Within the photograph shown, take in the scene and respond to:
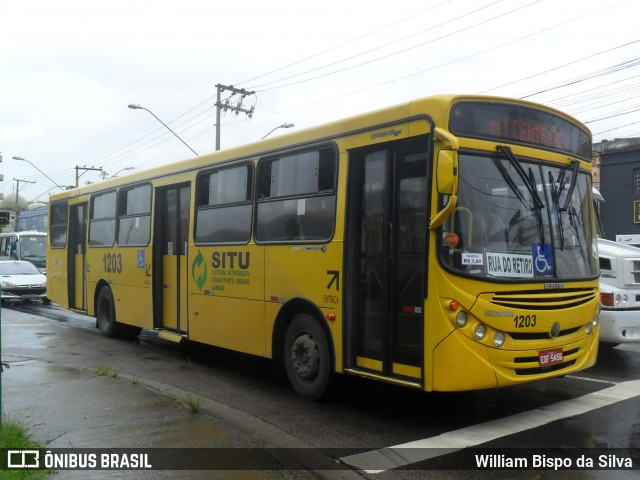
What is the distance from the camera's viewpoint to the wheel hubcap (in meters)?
7.07

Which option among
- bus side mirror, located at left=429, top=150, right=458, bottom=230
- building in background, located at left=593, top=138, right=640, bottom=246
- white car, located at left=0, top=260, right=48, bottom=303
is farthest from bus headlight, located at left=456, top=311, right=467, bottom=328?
building in background, located at left=593, top=138, right=640, bottom=246

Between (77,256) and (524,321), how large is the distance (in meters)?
11.1

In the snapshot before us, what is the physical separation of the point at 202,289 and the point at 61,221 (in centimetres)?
721

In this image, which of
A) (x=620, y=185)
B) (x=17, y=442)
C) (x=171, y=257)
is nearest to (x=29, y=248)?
(x=171, y=257)

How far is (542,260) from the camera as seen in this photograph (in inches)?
241

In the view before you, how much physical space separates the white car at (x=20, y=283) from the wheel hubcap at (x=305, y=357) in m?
16.2

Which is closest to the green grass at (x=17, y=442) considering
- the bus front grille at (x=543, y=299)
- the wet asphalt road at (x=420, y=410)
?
the wet asphalt road at (x=420, y=410)

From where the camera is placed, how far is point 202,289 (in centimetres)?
929

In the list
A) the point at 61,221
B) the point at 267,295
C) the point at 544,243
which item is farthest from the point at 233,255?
the point at 61,221

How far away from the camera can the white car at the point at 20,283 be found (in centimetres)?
2048

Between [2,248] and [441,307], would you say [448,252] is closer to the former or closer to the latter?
[441,307]

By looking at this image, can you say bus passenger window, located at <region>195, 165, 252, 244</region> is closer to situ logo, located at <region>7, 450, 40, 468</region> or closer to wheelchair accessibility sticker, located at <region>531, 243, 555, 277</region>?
wheelchair accessibility sticker, located at <region>531, 243, 555, 277</region>

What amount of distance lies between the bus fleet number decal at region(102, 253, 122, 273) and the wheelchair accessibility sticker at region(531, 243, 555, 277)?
826 centimetres

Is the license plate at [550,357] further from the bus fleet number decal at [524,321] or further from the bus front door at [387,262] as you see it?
the bus front door at [387,262]
